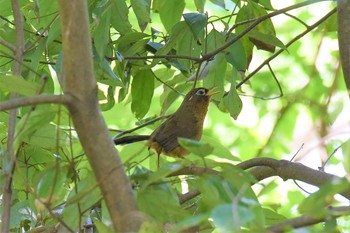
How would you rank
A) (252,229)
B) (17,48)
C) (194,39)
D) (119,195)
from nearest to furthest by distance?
(252,229) → (119,195) → (17,48) → (194,39)

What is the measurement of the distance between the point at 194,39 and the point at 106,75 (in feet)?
0.95

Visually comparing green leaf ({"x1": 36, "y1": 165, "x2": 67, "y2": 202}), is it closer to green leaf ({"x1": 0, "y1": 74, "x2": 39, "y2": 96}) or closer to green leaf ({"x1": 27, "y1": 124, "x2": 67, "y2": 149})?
green leaf ({"x1": 0, "y1": 74, "x2": 39, "y2": 96})

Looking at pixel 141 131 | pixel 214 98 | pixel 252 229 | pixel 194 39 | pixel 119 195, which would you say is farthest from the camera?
pixel 141 131

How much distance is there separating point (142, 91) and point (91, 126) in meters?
1.11

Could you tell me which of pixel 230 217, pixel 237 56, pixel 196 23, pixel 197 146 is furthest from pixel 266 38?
pixel 230 217

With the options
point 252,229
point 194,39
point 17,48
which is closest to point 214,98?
point 194,39

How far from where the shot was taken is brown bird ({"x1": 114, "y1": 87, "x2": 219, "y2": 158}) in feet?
8.77

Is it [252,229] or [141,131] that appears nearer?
[252,229]

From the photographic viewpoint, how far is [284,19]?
482 cm

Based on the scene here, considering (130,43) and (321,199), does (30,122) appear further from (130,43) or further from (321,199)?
(130,43)

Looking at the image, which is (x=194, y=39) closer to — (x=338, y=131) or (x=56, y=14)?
(x=56, y=14)

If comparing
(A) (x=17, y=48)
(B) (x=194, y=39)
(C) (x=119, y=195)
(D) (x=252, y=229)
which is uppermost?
(B) (x=194, y=39)

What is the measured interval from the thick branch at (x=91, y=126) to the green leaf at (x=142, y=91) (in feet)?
3.42

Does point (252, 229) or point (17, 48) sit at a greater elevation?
point (17, 48)
